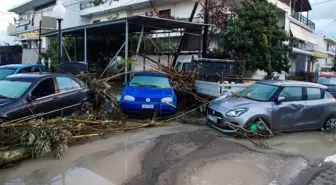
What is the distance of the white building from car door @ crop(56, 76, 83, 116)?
46.0 feet

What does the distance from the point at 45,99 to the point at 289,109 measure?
21.4 feet

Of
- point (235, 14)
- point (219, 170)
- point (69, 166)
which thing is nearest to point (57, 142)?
point (69, 166)

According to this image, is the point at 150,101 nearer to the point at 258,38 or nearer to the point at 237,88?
the point at 237,88

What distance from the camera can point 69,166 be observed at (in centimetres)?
525

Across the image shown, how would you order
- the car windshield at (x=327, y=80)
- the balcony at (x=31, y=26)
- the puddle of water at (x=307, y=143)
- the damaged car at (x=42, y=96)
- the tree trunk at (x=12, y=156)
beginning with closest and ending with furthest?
the tree trunk at (x=12, y=156), the damaged car at (x=42, y=96), the puddle of water at (x=307, y=143), the car windshield at (x=327, y=80), the balcony at (x=31, y=26)

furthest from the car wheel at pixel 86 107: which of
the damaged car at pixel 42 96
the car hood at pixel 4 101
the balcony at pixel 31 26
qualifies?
the balcony at pixel 31 26

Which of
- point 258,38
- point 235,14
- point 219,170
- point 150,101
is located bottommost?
point 219,170

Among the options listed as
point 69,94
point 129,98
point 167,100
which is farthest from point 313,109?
point 69,94

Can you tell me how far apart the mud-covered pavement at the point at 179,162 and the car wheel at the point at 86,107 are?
1.63 m

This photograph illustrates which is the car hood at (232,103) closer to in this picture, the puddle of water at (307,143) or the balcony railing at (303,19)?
the puddle of water at (307,143)

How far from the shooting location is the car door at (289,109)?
771 cm

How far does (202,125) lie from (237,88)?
2.04 metres

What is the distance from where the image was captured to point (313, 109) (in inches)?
322

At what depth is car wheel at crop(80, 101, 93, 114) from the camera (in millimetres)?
8458
